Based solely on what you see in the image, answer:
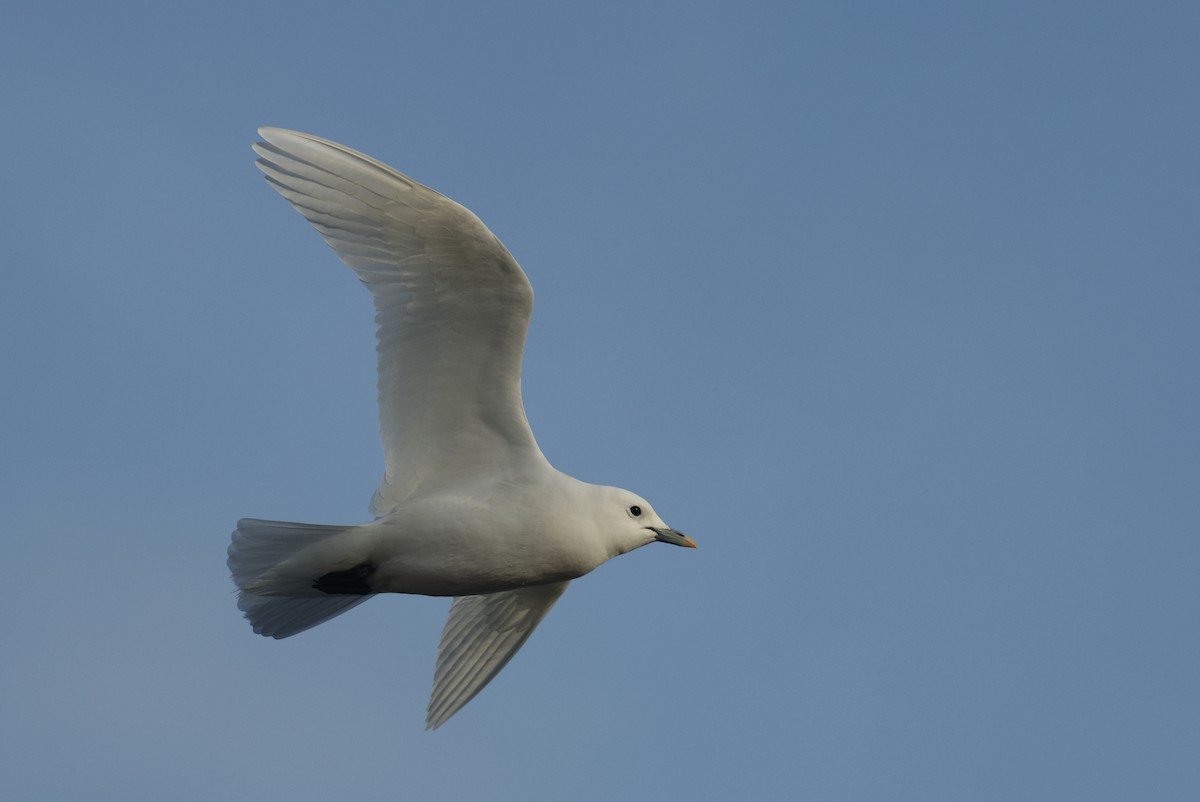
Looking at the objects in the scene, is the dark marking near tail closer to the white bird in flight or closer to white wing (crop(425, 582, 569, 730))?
the white bird in flight

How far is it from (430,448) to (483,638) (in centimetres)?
212

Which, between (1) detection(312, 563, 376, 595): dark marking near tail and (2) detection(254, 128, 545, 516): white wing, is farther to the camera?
(1) detection(312, 563, 376, 595): dark marking near tail

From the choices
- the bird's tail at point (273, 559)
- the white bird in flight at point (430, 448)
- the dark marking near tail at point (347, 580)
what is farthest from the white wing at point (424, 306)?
the bird's tail at point (273, 559)

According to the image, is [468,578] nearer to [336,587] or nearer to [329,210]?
[336,587]

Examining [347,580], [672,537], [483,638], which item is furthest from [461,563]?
[483,638]

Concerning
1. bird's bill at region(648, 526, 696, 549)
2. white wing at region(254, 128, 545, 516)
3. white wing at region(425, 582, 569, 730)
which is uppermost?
white wing at region(254, 128, 545, 516)

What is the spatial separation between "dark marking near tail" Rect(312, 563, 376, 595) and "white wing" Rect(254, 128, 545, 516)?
1.92ft

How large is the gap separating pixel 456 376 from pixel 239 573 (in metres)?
2.21

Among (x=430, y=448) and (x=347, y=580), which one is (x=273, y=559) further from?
(x=430, y=448)

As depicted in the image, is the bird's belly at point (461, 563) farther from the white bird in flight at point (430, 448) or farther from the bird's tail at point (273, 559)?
the bird's tail at point (273, 559)

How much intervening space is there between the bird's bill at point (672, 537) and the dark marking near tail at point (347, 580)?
7.54 feet

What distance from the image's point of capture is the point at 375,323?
12.8 m

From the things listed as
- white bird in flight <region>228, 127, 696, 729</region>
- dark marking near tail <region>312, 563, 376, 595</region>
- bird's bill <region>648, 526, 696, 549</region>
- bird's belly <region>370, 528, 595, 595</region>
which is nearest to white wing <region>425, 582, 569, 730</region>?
white bird in flight <region>228, 127, 696, 729</region>

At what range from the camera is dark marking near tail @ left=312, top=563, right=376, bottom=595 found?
12758mm
